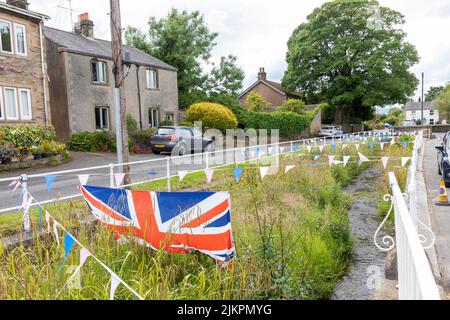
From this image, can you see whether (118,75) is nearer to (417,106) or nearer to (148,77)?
(148,77)

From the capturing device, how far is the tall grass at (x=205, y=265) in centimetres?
350

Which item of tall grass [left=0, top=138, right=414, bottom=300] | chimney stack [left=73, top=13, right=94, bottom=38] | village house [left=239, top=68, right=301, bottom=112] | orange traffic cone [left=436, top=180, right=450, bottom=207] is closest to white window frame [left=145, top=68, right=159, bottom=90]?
chimney stack [left=73, top=13, right=94, bottom=38]

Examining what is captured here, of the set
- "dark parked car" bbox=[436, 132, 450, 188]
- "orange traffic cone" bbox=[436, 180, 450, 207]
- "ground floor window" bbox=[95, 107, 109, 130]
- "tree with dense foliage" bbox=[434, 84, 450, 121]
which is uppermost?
"tree with dense foliage" bbox=[434, 84, 450, 121]

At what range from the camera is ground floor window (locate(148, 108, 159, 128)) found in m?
27.2

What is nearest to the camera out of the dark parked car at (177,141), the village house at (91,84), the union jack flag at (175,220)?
the union jack flag at (175,220)

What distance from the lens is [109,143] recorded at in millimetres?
20531

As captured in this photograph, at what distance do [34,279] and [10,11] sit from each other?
17.6m

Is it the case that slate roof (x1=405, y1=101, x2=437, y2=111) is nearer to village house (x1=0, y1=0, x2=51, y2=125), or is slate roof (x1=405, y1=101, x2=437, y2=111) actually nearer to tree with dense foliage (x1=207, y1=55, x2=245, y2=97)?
tree with dense foliage (x1=207, y1=55, x2=245, y2=97)

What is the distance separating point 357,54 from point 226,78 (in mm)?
16258

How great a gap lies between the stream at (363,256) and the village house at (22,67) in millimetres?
15561

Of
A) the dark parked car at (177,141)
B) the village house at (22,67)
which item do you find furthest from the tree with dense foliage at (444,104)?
the village house at (22,67)

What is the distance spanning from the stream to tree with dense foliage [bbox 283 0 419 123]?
1333 inches

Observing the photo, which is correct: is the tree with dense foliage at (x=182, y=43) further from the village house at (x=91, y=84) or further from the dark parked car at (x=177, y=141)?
the dark parked car at (x=177, y=141)
